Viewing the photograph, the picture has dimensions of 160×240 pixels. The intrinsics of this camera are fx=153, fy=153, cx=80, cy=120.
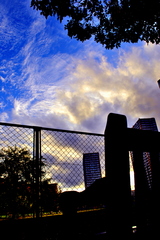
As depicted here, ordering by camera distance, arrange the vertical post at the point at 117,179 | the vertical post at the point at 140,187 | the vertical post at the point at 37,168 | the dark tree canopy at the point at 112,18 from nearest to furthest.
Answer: the vertical post at the point at 117,179 < the vertical post at the point at 140,187 < the vertical post at the point at 37,168 < the dark tree canopy at the point at 112,18

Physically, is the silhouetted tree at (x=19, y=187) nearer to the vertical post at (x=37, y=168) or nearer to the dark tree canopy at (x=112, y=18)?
the vertical post at (x=37, y=168)

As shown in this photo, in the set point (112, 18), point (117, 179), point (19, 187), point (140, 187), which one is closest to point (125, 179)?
point (117, 179)

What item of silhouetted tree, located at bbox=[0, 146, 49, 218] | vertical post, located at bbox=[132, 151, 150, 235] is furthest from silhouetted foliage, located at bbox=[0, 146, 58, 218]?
vertical post, located at bbox=[132, 151, 150, 235]

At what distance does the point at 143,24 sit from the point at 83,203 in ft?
26.6

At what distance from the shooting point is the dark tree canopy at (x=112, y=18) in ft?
20.1

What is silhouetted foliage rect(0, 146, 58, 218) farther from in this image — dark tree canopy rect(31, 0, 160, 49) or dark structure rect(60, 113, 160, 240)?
dark tree canopy rect(31, 0, 160, 49)

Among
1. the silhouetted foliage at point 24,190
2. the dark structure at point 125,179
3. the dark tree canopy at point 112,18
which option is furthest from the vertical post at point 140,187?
the dark tree canopy at point 112,18

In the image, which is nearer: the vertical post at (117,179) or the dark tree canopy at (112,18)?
the vertical post at (117,179)

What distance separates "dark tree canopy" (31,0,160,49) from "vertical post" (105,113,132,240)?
274 inches

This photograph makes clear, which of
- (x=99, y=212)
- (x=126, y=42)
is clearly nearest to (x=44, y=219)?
(x=99, y=212)

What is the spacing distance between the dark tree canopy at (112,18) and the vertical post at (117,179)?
22.9 feet

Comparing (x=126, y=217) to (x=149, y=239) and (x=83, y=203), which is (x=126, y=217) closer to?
(x=83, y=203)

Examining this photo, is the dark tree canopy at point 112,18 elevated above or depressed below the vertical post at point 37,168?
above

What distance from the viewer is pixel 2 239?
75.1 inches
